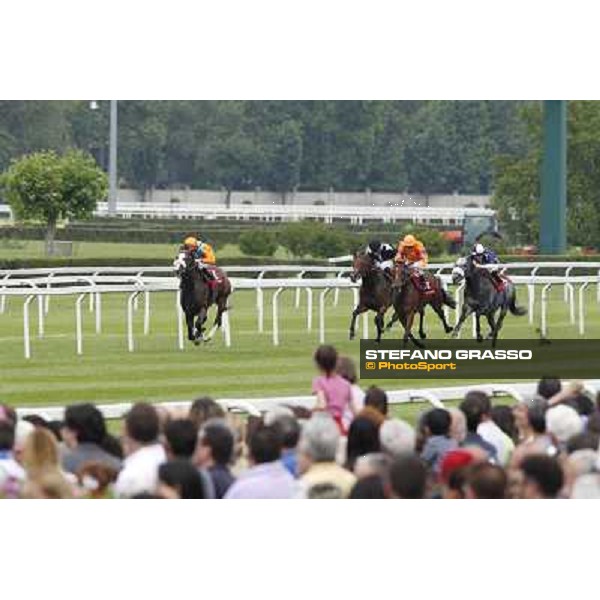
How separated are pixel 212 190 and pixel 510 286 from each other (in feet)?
172

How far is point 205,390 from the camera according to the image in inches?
680

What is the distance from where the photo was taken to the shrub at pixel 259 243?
43.3 meters

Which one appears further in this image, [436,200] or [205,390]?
[436,200]

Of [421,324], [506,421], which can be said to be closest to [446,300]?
[421,324]

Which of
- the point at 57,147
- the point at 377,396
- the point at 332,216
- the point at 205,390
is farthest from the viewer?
the point at 57,147

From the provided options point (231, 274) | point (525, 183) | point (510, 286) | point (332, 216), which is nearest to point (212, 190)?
point (332, 216)

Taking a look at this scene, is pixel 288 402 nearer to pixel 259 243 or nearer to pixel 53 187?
pixel 53 187

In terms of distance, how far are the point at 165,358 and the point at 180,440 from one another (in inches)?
413

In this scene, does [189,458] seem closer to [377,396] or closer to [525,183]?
[377,396]

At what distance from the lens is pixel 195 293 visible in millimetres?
22297

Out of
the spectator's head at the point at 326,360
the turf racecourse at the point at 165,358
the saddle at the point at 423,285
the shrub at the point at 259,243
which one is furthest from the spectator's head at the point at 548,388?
the shrub at the point at 259,243

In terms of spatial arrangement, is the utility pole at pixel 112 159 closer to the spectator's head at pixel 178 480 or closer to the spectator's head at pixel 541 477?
the spectator's head at pixel 178 480

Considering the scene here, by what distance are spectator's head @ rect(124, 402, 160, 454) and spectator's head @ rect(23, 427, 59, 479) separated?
0.65 meters

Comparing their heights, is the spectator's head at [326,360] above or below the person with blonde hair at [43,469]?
above
